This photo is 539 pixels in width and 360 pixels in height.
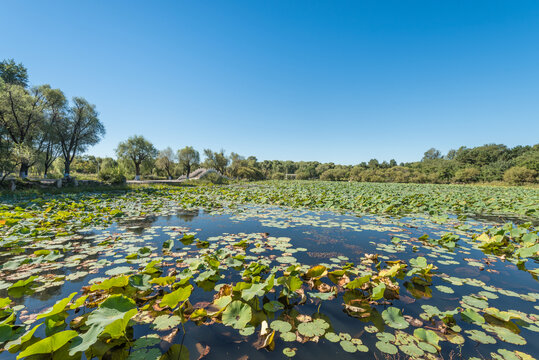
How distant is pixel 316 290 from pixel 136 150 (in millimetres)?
38734

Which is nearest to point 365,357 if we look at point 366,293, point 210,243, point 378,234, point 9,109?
point 366,293

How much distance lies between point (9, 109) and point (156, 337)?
2575cm

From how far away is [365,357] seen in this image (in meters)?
1.70

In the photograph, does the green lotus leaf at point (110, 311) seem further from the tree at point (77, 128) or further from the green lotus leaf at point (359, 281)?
the tree at point (77, 128)

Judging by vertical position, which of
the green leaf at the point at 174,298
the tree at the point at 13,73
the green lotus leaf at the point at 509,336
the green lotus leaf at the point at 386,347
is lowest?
the green lotus leaf at the point at 386,347

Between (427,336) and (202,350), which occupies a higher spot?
(427,336)

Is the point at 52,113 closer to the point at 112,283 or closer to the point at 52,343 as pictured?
the point at 112,283

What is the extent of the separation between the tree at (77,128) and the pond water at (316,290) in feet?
78.7

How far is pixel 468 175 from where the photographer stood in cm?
A: 4103

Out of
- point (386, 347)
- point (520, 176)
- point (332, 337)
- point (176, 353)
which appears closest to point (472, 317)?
point (386, 347)

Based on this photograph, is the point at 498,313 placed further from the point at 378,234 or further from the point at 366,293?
the point at 378,234

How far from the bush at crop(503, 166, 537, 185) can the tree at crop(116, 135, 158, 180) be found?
63061 mm

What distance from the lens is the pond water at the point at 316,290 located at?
182cm

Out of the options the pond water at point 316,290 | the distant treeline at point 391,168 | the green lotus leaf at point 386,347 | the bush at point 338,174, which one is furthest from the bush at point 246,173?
the green lotus leaf at point 386,347
